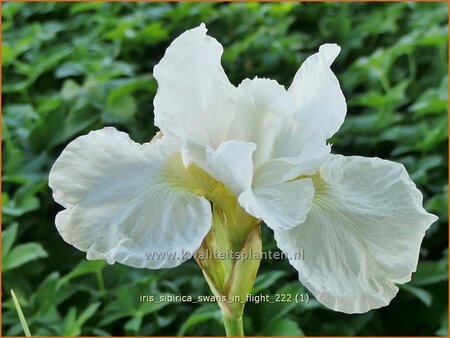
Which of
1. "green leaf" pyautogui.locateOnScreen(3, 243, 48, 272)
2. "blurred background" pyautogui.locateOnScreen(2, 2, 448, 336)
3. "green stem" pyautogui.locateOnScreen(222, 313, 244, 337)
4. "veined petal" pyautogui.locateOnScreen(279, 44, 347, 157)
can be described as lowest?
"blurred background" pyautogui.locateOnScreen(2, 2, 448, 336)

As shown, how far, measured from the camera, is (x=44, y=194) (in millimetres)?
1134

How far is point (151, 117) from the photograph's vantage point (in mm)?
1353

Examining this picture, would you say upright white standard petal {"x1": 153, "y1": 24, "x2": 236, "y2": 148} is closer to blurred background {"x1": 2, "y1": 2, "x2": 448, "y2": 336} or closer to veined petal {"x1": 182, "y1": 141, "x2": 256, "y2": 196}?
veined petal {"x1": 182, "y1": 141, "x2": 256, "y2": 196}

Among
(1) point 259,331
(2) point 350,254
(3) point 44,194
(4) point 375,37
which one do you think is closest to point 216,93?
(2) point 350,254

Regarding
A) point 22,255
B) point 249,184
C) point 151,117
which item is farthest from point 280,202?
point 151,117

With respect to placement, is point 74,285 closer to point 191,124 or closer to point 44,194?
point 44,194

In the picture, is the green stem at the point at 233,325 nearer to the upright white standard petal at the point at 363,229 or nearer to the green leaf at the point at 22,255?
the upright white standard petal at the point at 363,229

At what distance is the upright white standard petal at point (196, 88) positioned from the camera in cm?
42

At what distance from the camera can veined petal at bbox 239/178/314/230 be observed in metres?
0.37

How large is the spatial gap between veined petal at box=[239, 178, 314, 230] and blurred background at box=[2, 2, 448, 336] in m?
0.47

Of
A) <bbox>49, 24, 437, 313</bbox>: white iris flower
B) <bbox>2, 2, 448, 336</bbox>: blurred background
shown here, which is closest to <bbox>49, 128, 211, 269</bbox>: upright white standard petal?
<bbox>49, 24, 437, 313</bbox>: white iris flower

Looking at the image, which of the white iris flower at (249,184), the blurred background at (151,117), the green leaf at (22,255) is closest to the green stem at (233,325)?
the white iris flower at (249,184)

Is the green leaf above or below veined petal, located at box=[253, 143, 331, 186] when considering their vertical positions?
below

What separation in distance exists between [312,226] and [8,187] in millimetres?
918
